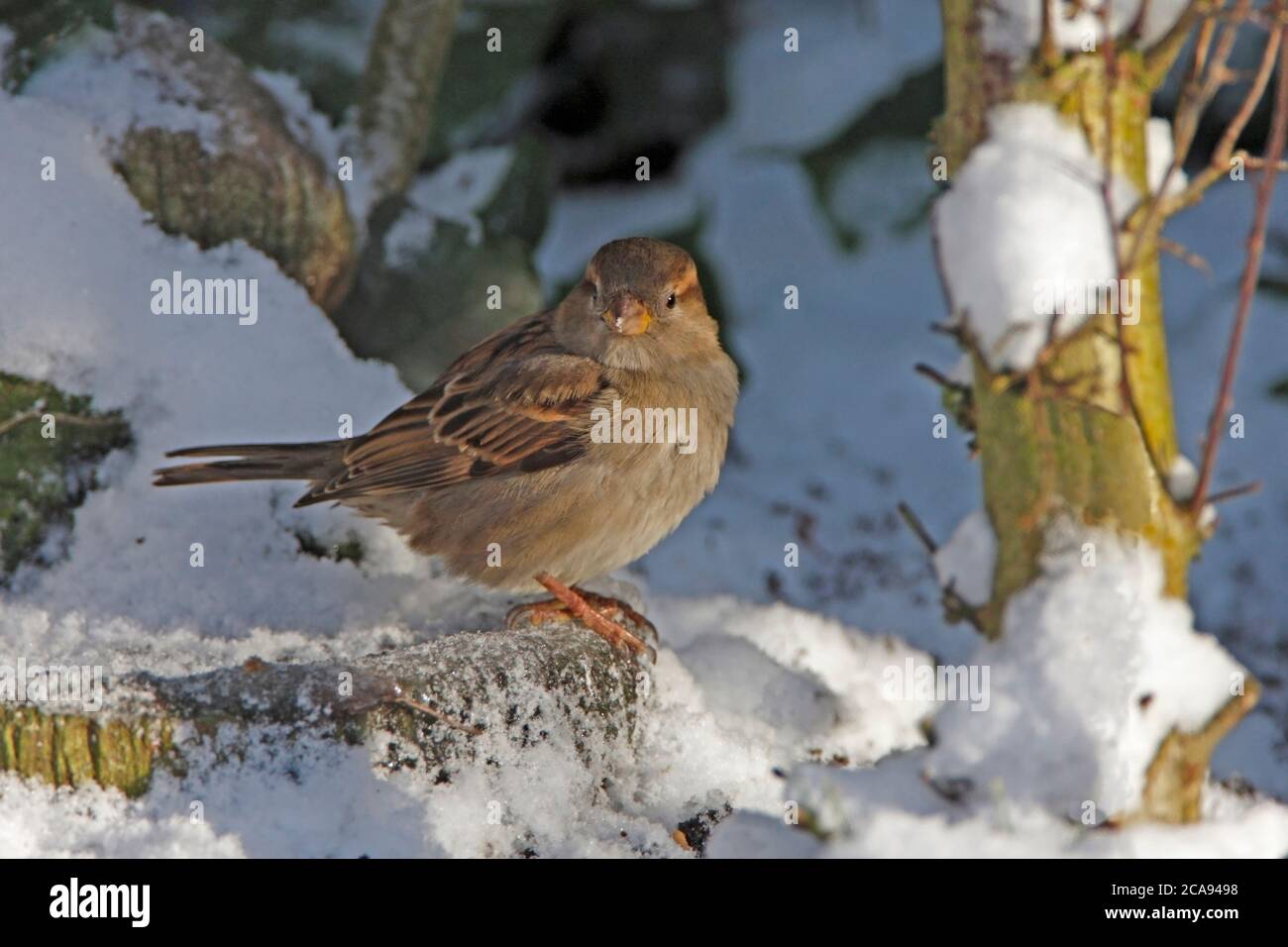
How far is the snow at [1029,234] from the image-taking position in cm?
213

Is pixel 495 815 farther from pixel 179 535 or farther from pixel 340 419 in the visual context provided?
pixel 340 419

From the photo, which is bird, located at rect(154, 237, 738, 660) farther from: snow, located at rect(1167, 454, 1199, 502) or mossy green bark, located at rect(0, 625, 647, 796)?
snow, located at rect(1167, 454, 1199, 502)

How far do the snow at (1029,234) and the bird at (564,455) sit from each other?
127cm

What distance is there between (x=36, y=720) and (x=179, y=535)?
3.38 ft

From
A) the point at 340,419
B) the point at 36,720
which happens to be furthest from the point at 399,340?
the point at 36,720

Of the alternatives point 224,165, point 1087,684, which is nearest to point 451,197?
point 224,165

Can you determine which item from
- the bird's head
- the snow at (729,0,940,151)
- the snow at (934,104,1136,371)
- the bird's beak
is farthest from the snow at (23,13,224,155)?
the snow at (934,104,1136,371)

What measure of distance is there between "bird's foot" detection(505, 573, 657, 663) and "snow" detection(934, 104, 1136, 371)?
1.37m

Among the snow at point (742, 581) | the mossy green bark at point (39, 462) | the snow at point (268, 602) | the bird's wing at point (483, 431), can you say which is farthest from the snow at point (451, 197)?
the mossy green bark at point (39, 462)

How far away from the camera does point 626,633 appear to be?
10.6 ft

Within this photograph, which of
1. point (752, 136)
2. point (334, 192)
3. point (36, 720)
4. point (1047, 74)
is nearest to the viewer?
point (1047, 74)

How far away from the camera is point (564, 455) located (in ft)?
11.0

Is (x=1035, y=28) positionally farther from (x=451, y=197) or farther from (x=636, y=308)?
(x=451, y=197)

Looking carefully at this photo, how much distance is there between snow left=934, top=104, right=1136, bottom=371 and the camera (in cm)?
213
